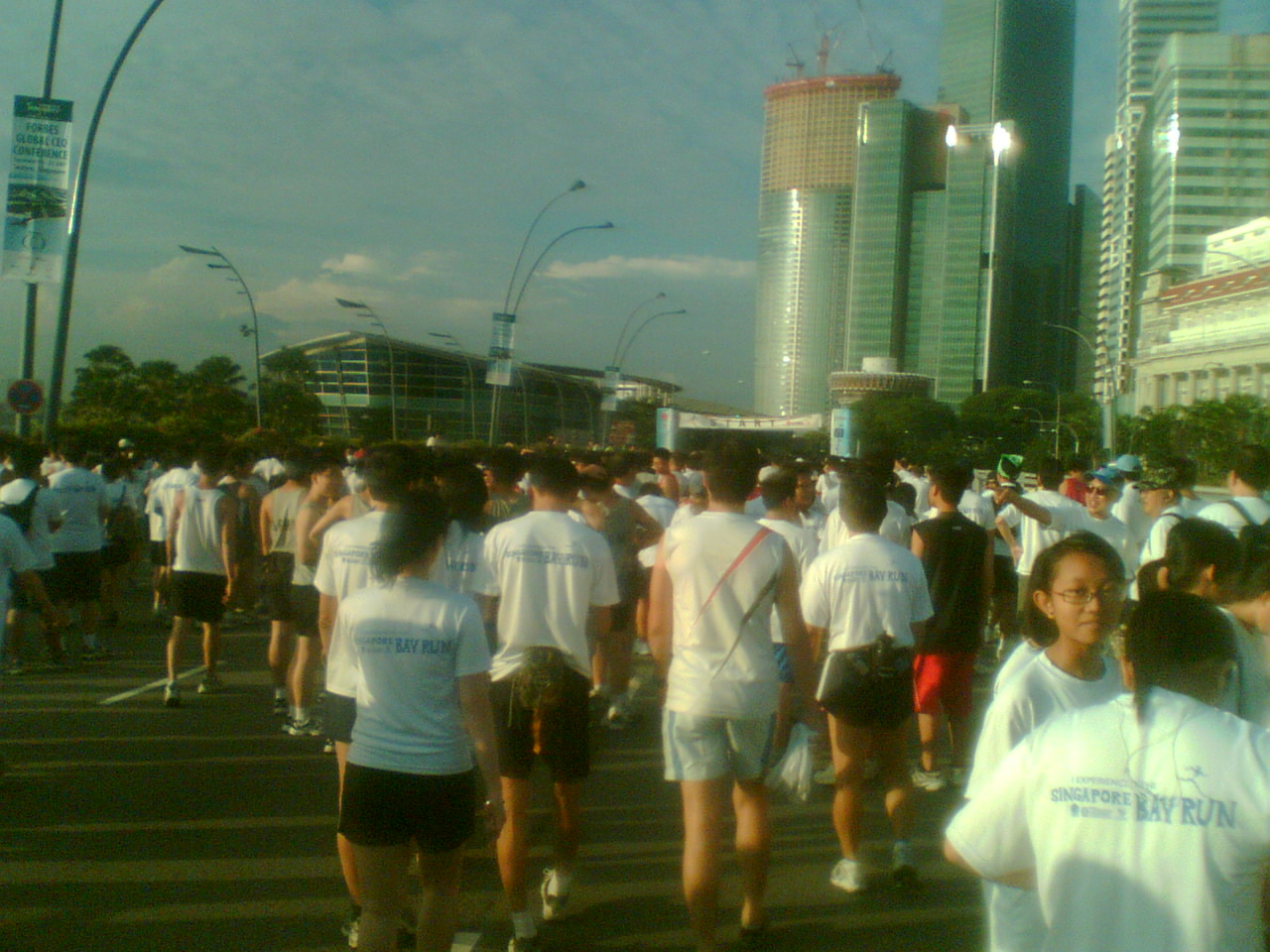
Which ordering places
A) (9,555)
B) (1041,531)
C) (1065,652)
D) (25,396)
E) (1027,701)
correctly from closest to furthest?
(1027,701)
(1065,652)
(9,555)
(1041,531)
(25,396)

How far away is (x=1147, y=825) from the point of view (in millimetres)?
1858

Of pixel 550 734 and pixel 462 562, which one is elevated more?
pixel 462 562

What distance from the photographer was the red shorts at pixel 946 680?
20.9ft

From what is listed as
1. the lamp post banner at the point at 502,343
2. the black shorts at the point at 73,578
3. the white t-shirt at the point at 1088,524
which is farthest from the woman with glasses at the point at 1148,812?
the lamp post banner at the point at 502,343

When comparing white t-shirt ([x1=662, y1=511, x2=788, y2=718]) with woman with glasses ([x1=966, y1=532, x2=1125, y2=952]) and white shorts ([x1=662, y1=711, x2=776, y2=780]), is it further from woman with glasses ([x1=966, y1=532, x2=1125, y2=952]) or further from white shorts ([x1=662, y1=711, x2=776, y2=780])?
woman with glasses ([x1=966, y1=532, x2=1125, y2=952])

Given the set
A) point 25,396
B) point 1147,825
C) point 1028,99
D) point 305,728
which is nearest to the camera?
point 1147,825

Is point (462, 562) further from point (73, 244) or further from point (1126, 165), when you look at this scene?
point (1126, 165)

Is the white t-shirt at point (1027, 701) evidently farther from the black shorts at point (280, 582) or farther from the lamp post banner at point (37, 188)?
the lamp post banner at point (37, 188)

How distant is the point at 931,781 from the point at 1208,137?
452 feet

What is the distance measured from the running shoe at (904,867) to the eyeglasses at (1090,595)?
240cm

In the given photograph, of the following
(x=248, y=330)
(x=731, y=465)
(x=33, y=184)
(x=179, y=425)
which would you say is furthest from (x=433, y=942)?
(x=248, y=330)

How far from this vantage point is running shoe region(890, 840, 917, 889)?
486 cm

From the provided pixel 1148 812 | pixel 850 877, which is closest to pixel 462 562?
pixel 850 877

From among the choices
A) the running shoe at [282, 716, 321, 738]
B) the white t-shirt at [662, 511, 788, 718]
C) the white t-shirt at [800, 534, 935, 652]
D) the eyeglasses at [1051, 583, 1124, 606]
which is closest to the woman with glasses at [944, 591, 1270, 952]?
the eyeglasses at [1051, 583, 1124, 606]
